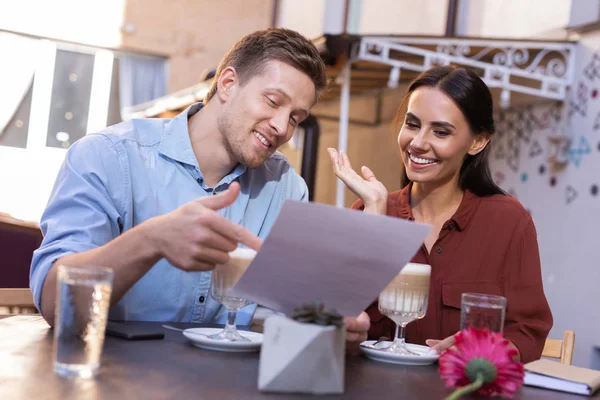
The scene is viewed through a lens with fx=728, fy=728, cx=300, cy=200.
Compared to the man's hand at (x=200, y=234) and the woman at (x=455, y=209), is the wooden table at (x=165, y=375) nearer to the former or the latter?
the man's hand at (x=200, y=234)

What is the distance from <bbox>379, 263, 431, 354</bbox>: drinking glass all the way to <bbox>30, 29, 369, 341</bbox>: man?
62 millimetres

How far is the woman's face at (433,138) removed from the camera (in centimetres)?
240

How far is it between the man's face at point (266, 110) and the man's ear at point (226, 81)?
89 mm

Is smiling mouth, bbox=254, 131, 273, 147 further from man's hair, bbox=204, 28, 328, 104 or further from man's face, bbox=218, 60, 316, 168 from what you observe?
man's hair, bbox=204, 28, 328, 104

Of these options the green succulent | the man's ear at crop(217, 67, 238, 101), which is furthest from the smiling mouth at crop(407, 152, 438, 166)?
the green succulent

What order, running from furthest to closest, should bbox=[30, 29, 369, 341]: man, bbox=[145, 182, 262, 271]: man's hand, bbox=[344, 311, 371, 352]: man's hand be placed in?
bbox=[30, 29, 369, 341]: man, bbox=[344, 311, 371, 352]: man's hand, bbox=[145, 182, 262, 271]: man's hand

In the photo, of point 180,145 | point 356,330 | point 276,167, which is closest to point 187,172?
point 180,145

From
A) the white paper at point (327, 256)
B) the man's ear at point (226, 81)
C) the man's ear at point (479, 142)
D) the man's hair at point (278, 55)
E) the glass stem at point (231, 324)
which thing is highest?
the man's hair at point (278, 55)

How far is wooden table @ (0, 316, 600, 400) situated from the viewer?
100 cm

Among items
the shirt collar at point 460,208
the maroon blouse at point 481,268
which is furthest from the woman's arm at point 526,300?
the shirt collar at point 460,208

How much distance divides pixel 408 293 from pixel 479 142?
1233 mm

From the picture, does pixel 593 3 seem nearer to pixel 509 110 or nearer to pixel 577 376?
pixel 509 110

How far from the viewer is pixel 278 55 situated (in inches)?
74.7

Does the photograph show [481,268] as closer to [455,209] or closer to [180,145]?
[455,209]
